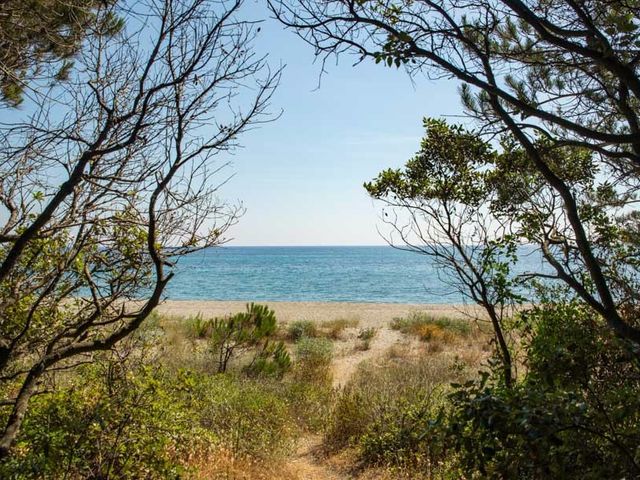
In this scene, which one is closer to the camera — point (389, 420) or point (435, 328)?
point (389, 420)

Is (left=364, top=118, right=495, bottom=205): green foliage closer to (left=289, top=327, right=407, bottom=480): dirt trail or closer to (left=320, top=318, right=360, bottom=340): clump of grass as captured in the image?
(left=289, top=327, right=407, bottom=480): dirt trail

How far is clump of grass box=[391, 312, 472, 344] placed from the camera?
52.6ft

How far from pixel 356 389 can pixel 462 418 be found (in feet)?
23.0

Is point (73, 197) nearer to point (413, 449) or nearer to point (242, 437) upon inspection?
point (242, 437)

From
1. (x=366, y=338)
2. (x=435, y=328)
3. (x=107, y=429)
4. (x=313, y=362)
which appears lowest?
(x=366, y=338)

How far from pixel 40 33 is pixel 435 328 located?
15.5 metres

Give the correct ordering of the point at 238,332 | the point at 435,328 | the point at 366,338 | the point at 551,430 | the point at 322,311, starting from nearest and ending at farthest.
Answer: the point at 551,430, the point at 238,332, the point at 366,338, the point at 435,328, the point at 322,311

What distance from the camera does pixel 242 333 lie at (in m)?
10.3

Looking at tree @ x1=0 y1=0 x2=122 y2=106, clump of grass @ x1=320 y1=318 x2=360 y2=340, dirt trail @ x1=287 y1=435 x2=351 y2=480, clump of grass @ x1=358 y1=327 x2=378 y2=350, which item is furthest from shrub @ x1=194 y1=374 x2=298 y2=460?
clump of grass @ x1=320 y1=318 x2=360 y2=340

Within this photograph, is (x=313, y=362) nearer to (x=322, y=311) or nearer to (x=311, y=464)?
(x=311, y=464)

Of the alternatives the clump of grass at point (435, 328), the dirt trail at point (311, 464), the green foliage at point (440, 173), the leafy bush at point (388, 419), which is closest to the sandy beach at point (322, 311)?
the clump of grass at point (435, 328)

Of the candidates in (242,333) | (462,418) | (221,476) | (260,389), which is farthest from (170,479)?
(242,333)

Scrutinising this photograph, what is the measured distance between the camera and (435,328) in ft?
56.5

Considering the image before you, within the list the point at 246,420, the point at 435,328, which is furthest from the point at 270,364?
the point at 435,328
